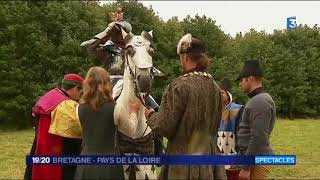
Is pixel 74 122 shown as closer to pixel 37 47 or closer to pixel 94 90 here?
pixel 94 90

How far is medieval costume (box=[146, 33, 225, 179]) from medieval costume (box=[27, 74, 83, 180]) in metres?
1.26

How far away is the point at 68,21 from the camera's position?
2717cm

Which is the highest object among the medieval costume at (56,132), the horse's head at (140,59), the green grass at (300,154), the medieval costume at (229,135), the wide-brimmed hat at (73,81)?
the horse's head at (140,59)

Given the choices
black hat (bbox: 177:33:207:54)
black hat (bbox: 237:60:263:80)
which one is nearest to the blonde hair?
black hat (bbox: 177:33:207:54)

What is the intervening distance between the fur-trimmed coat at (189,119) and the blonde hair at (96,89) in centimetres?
50

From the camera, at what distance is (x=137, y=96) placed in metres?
4.92

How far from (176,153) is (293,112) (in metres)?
36.2

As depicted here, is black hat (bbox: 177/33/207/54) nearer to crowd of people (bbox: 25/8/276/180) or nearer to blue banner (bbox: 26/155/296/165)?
crowd of people (bbox: 25/8/276/180)

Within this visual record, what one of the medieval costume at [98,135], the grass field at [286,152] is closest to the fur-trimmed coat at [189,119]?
the medieval costume at [98,135]

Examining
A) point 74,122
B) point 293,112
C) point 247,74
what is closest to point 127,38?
point 74,122

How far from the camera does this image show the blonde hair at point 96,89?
162 inches

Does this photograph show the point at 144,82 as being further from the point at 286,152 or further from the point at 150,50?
the point at 286,152

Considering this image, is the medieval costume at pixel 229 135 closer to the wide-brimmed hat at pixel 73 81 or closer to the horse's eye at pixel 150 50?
the horse's eye at pixel 150 50

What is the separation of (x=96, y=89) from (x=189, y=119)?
944mm
